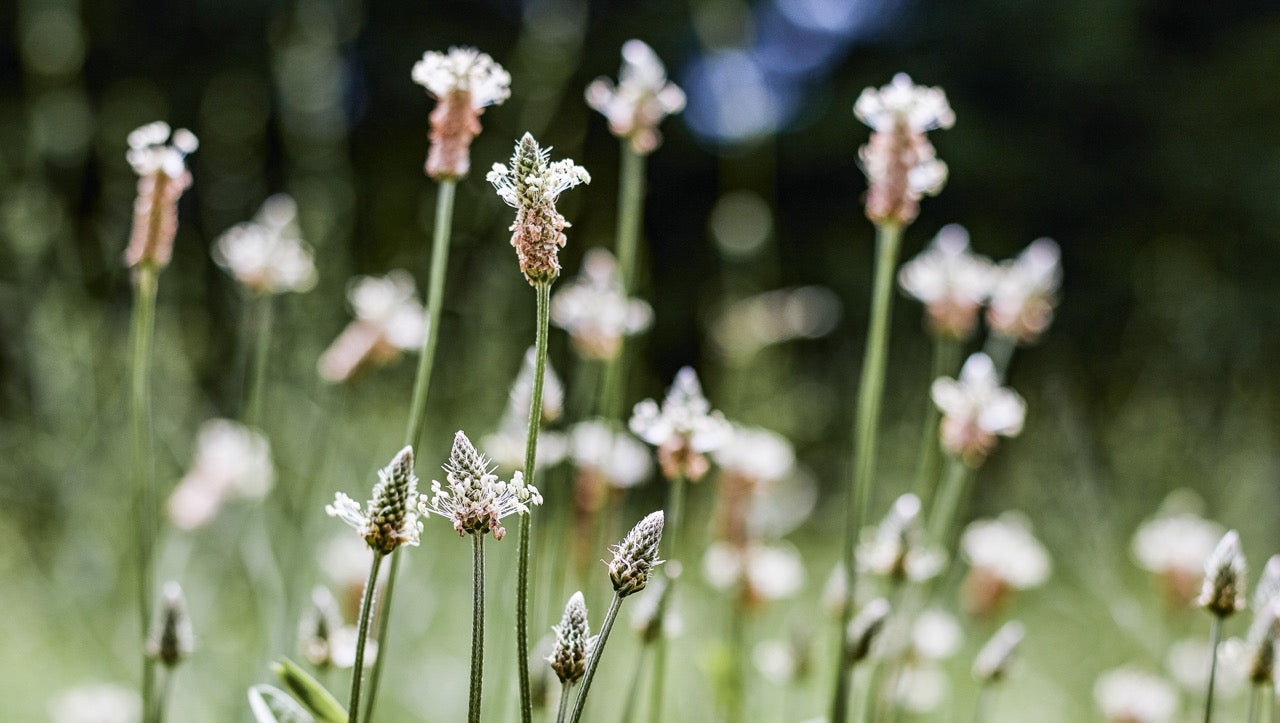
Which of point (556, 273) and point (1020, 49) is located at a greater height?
point (1020, 49)

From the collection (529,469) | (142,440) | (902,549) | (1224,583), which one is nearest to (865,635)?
(902,549)

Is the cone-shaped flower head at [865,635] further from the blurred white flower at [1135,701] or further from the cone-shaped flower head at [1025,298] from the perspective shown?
the blurred white flower at [1135,701]

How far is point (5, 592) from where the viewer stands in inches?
105

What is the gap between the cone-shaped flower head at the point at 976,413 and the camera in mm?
928

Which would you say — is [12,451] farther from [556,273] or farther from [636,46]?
[556,273]

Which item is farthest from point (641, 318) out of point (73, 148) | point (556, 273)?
point (73, 148)

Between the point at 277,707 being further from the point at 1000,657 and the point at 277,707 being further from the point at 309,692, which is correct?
the point at 1000,657

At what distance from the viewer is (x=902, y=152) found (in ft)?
2.48

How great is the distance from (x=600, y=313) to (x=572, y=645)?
0.53 meters

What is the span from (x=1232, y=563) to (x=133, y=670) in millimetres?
1609

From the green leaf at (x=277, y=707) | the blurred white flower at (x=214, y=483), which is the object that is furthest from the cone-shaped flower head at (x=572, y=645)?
the blurred white flower at (x=214, y=483)

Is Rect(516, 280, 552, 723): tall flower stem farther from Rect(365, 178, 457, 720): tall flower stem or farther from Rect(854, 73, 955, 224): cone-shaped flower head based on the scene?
Rect(854, 73, 955, 224): cone-shaped flower head

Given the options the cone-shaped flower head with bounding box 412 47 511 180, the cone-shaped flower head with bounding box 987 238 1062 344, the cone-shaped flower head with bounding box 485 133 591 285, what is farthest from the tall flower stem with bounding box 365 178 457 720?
the cone-shaped flower head with bounding box 987 238 1062 344

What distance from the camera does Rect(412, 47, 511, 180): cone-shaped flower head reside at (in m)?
0.63
